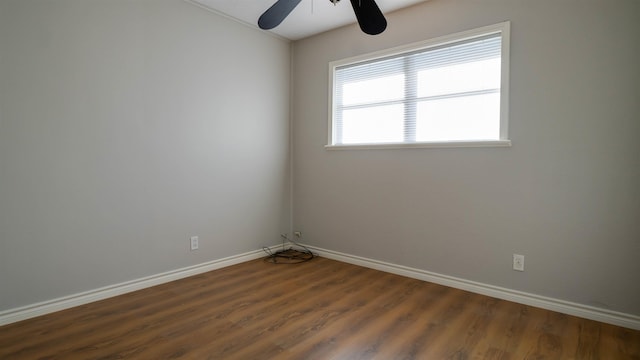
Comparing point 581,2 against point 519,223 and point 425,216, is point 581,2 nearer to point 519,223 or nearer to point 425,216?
point 519,223

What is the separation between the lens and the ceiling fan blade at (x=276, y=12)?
204 centimetres

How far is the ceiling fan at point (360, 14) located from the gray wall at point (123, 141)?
123 centimetres

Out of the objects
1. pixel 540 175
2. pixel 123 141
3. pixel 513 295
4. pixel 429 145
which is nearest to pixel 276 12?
pixel 123 141

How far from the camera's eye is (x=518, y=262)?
2.61 m

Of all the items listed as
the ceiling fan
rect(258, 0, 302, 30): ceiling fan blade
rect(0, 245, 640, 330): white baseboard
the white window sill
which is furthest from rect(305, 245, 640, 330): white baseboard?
rect(258, 0, 302, 30): ceiling fan blade

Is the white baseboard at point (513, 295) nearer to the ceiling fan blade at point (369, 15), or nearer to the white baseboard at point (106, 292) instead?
the white baseboard at point (106, 292)

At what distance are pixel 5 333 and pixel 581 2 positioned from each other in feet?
14.1

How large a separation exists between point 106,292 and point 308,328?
1.62m

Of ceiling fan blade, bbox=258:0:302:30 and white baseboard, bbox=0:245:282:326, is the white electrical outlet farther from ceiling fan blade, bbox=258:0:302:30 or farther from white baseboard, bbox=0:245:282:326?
white baseboard, bbox=0:245:282:326

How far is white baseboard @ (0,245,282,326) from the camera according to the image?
2201 millimetres

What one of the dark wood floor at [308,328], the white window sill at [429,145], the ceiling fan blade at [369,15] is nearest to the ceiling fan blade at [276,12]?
the ceiling fan blade at [369,15]

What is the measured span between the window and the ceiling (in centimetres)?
39

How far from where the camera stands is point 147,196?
2.83 meters

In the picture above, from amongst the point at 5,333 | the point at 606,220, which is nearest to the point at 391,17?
the point at 606,220
